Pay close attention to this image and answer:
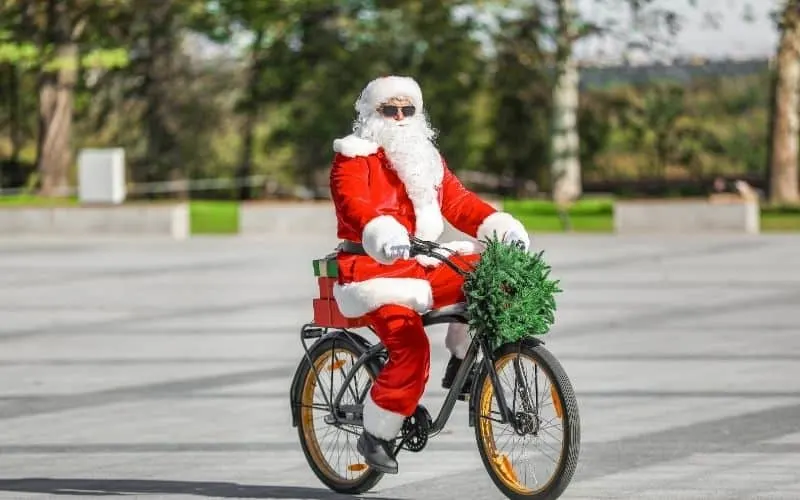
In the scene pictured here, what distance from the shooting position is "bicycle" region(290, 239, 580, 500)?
271 inches

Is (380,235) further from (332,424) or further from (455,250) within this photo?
(332,424)

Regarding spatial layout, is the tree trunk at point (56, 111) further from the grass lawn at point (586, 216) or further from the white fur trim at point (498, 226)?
the white fur trim at point (498, 226)

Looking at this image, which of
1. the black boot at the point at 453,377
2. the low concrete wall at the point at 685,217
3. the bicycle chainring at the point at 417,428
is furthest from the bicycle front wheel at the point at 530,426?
the low concrete wall at the point at 685,217

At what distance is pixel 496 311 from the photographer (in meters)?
6.99

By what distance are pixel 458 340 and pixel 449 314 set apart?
0.67ft

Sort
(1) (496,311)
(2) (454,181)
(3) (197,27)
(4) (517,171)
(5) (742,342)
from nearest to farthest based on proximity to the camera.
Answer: (1) (496,311) → (2) (454,181) → (5) (742,342) → (3) (197,27) → (4) (517,171)

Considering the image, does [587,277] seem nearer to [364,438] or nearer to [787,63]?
[364,438]

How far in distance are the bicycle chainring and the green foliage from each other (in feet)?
1.52

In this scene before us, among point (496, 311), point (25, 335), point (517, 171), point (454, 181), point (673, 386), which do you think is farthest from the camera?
point (517, 171)

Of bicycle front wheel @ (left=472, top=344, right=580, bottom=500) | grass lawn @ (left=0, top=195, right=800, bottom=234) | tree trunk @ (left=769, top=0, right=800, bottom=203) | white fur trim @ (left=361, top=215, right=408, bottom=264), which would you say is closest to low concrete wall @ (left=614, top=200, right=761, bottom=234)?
grass lawn @ (left=0, top=195, right=800, bottom=234)

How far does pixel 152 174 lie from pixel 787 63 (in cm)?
1645

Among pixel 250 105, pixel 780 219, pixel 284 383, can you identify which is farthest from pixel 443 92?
pixel 284 383

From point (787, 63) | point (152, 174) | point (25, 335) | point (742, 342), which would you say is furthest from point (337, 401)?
point (152, 174)

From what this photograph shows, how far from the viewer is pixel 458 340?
7.42 meters
